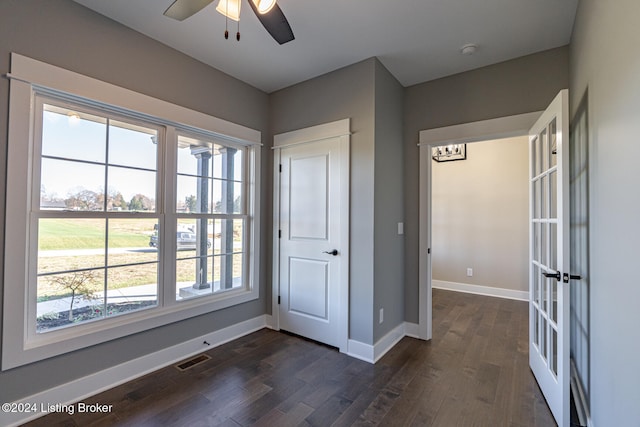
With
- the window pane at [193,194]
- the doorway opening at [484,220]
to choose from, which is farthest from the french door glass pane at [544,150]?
the window pane at [193,194]

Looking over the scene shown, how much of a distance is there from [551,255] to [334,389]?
1.75m

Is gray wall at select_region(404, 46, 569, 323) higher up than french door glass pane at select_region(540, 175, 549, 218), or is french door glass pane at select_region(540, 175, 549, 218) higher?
gray wall at select_region(404, 46, 569, 323)

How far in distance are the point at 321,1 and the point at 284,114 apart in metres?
1.40

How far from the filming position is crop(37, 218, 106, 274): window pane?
189 cm

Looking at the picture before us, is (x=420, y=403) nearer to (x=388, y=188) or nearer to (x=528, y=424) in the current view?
(x=528, y=424)

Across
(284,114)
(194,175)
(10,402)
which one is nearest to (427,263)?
(284,114)

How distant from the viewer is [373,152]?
261 cm

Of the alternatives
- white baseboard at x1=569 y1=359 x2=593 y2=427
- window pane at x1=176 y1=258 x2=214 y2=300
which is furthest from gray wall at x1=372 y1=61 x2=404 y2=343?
window pane at x1=176 y1=258 x2=214 y2=300

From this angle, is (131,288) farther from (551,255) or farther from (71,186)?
(551,255)

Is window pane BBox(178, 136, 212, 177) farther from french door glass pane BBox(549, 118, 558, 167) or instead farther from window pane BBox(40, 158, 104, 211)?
french door glass pane BBox(549, 118, 558, 167)

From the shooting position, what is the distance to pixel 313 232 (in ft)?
9.79

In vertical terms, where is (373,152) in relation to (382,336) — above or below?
above

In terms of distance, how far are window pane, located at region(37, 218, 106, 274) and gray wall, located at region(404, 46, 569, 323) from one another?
2775mm

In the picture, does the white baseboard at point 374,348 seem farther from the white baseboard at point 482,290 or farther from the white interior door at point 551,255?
the white baseboard at point 482,290
